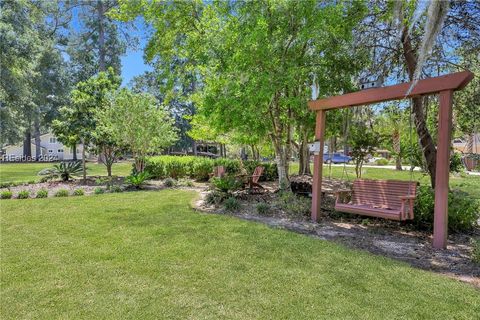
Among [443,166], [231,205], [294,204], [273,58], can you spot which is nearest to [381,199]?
[443,166]

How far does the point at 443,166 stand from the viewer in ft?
14.9

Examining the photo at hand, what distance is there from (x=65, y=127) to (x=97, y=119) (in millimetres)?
1471

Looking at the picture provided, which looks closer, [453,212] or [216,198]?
[453,212]

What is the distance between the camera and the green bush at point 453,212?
5.49 m

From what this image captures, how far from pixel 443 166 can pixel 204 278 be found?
3723 millimetres

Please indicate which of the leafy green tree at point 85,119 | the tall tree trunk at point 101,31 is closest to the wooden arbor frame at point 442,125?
the leafy green tree at point 85,119

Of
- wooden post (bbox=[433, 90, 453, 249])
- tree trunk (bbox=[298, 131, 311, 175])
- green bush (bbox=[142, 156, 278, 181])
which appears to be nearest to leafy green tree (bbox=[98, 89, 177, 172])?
green bush (bbox=[142, 156, 278, 181])

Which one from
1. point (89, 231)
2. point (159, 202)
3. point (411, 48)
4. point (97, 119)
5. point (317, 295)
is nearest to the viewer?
point (317, 295)

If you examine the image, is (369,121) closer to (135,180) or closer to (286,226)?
(286,226)

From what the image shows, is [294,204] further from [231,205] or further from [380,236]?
[380,236]

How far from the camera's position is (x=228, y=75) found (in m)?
A: 7.52

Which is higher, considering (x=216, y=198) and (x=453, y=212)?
(x=453, y=212)

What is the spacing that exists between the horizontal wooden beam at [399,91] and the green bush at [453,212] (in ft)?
6.70

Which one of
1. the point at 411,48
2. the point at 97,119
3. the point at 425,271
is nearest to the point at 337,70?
the point at 411,48
